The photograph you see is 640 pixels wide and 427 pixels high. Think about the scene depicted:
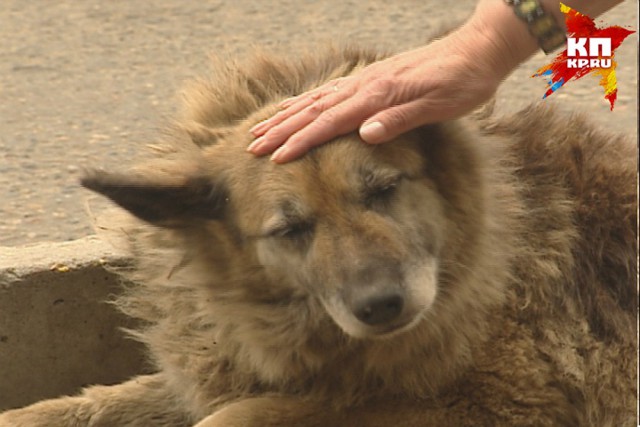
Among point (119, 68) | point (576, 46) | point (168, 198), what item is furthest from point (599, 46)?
point (119, 68)

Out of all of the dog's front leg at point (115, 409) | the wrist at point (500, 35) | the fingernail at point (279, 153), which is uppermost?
the wrist at point (500, 35)

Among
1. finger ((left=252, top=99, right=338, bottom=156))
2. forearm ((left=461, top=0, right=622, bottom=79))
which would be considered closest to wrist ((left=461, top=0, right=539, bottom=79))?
forearm ((left=461, top=0, right=622, bottom=79))

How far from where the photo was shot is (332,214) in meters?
3.57

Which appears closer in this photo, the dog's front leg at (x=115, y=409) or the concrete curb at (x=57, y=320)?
the dog's front leg at (x=115, y=409)

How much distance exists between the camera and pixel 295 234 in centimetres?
368

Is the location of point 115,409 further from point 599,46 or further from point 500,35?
point 599,46

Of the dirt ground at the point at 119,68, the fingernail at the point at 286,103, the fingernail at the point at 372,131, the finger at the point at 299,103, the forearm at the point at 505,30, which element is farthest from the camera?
the dirt ground at the point at 119,68

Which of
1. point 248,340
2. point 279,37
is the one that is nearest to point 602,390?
point 248,340

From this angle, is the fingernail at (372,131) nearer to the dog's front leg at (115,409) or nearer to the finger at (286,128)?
the finger at (286,128)

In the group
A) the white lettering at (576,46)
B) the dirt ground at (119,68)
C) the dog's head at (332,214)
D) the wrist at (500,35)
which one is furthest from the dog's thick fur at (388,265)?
the dirt ground at (119,68)

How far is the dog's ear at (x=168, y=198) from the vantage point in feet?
12.2

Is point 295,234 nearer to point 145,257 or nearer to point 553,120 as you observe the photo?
point 145,257

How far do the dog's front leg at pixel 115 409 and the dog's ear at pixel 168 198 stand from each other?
98 cm

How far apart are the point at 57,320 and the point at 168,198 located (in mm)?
1175
